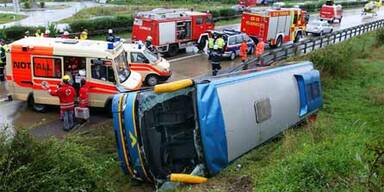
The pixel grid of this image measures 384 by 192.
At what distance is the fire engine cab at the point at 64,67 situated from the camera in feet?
44.8

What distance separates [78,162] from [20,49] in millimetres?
7665

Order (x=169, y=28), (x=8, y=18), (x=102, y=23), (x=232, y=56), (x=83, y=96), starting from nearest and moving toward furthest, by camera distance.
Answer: (x=83, y=96) → (x=232, y=56) → (x=169, y=28) → (x=102, y=23) → (x=8, y=18)

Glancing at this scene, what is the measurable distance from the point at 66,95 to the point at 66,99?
13cm

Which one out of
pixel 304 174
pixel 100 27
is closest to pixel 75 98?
pixel 304 174

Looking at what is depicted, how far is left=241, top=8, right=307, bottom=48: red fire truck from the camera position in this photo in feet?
88.8

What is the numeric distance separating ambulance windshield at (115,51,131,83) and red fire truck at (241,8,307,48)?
1420cm

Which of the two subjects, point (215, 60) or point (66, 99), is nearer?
point (66, 99)

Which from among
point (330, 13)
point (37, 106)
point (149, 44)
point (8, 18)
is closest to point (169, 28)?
point (149, 44)

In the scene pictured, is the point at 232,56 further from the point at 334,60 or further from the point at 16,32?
the point at 16,32

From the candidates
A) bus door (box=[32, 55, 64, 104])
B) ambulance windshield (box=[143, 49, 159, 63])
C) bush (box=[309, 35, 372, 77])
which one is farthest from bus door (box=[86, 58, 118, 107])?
bush (box=[309, 35, 372, 77])

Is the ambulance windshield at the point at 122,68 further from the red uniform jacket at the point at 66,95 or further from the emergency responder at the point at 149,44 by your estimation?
the emergency responder at the point at 149,44

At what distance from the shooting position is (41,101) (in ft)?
46.3

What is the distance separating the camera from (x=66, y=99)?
12664mm

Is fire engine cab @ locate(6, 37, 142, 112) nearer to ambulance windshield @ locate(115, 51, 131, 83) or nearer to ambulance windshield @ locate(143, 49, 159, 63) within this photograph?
ambulance windshield @ locate(115, 51, 131, 83)
